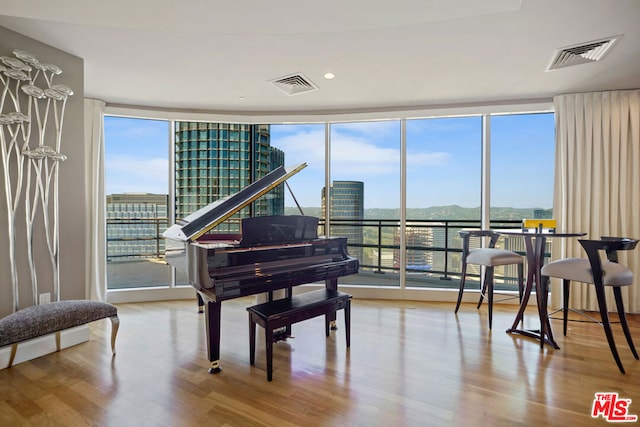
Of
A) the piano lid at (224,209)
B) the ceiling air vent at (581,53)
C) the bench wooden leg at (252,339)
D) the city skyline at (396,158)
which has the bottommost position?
the bench wooden leg at (252,339)

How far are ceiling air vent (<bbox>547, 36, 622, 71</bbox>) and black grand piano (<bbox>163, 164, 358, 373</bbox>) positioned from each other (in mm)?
2530

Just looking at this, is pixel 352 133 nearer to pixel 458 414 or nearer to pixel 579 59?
pixel 579 59

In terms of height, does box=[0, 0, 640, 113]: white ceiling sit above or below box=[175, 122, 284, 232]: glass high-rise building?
above

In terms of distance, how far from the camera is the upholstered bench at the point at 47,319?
7.06 feet

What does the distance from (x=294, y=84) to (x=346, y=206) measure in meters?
1.96

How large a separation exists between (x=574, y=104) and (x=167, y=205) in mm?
5284

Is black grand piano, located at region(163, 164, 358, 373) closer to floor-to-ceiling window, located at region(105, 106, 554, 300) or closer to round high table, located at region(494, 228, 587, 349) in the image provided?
floor-to-ceiling window, located at region(105, 106, 554, 300)

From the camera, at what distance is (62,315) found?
237 cm

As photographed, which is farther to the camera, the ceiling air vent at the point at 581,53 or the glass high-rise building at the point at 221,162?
the glass high-rise building at the point at 221,162

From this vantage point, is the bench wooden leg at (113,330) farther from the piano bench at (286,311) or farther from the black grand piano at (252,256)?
the piano bench at (286,311)

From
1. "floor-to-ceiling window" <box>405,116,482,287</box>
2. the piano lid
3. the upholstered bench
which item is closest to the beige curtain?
"floor-to-ceiling window" <box>405,116,482,287</box>

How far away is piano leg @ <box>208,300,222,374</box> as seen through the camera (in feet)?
7.45

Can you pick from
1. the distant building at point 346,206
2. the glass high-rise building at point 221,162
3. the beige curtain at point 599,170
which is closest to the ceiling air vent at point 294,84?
the glass high-rise building at point 221,162

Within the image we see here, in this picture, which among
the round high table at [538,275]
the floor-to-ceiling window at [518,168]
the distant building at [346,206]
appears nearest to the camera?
the round high table at [538,275]
